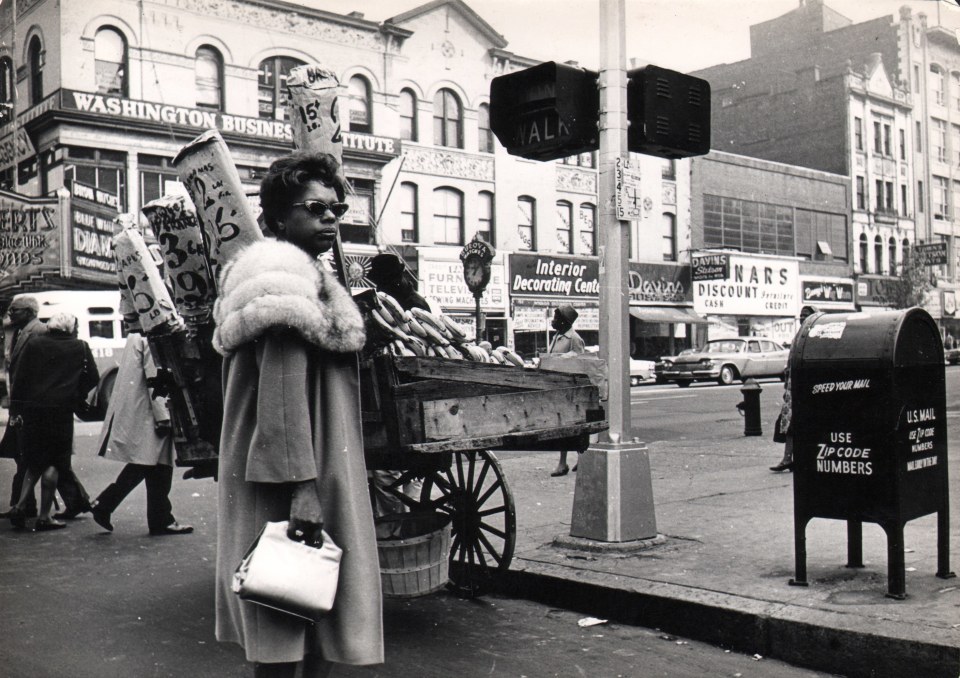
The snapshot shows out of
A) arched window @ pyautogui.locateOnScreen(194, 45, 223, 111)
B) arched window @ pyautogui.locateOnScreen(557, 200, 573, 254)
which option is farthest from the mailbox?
arched window @ pyautogui.locateOnScreen(557, 200, 573, 254)

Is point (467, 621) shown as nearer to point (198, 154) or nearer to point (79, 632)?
point (79, 632)

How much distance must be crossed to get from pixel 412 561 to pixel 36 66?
21964mm

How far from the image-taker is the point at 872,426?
470 cm

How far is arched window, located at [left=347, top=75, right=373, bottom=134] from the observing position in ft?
91.0

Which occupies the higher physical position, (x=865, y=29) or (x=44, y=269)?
(x=865, y=29)

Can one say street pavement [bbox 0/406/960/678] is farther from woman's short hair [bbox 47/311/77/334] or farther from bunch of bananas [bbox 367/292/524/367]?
woman's short hair [bbox 47/311/77/334]

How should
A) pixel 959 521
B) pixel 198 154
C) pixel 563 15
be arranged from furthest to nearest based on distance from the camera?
pixel 959 521, pixel 563 15, pixel 198 154

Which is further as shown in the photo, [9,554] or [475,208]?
[475,208]

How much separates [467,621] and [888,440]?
7.55 ft

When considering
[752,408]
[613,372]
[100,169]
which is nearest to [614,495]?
[613,372]

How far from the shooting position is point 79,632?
4820 mm

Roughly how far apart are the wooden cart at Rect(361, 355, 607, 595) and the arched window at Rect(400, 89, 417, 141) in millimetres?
25269

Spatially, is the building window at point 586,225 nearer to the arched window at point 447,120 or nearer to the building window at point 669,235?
the building window at point 669,235

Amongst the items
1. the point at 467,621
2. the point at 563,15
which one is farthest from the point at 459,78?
the point at 467,621
